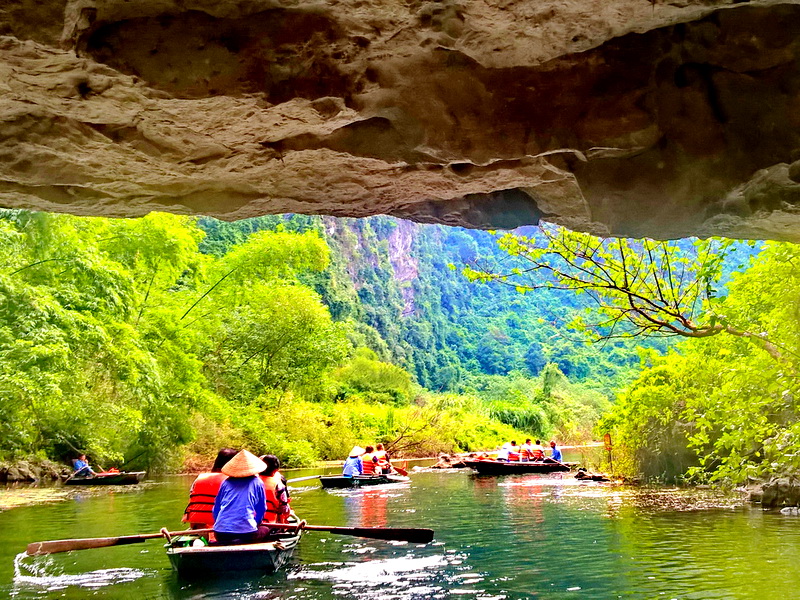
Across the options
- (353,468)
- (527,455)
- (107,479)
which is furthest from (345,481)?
(527,455)

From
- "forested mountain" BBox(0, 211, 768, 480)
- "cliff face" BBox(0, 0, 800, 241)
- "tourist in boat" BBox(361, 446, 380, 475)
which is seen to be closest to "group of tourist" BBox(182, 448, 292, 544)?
"forested mountain" BBox(0, 211, 768, 480)

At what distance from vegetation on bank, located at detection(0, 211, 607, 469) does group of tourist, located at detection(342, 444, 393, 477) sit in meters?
5.16

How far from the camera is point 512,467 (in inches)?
790

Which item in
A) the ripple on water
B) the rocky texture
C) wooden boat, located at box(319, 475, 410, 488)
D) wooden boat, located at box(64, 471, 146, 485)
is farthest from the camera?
wooden boat, located at box(64, 471, 146, 485)

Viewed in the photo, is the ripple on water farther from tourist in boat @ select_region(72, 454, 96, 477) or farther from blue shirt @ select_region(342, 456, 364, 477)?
tourist in boat @ select_region(72, 454, 96, 477)

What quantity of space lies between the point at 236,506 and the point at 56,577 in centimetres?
188

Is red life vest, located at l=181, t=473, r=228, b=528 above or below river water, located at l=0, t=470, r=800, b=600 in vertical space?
above

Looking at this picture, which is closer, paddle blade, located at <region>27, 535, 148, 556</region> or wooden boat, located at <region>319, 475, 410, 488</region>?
paddle blade, located at <region>27, 535, 148, 556</region>

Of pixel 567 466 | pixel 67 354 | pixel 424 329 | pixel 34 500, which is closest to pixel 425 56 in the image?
pixel 34 500

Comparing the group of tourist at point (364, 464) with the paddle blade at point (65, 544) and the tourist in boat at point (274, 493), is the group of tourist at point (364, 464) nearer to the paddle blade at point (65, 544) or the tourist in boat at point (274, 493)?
the tourist in boat at point (274, 493)

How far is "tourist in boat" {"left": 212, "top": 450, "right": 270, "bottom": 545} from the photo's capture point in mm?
6988

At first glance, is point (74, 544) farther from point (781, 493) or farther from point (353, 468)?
point (353, 468)

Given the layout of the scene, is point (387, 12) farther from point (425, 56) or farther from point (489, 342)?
point (489, 342)

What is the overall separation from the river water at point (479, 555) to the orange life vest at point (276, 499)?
20.5 inches
